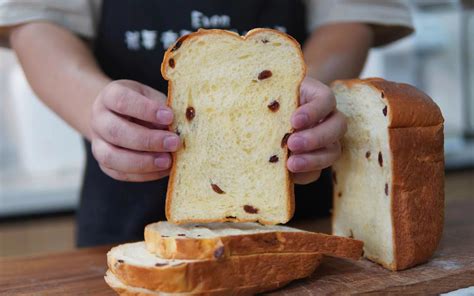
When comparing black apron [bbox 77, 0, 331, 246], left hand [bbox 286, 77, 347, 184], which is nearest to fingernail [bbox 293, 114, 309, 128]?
left hand [bbox 286, 77, 347, 184]

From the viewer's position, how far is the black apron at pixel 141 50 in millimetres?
1772

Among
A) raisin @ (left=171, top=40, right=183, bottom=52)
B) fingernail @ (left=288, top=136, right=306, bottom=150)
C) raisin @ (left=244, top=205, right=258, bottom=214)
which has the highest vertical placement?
raisin @ (left=171, top=40, right=183, bottom=52)

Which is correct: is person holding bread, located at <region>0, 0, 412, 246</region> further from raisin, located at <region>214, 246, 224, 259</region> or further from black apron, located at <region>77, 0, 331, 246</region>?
raisin, located at <region>214, 246, 224, 259</region>

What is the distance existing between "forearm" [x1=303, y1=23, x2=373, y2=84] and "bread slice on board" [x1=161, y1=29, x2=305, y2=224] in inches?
16.9

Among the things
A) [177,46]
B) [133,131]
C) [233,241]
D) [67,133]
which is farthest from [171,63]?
[67,133]

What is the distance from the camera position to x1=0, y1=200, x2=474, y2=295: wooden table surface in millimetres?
1234

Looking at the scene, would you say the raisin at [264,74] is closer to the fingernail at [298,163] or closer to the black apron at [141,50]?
the fingernail at [298,163]

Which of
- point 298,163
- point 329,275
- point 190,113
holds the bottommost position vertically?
point 329,275

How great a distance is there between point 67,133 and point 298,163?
2.20 m

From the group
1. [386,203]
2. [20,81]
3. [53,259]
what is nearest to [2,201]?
[20,81]

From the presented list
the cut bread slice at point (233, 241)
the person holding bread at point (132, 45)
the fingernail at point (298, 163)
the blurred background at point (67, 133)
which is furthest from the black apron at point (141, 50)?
the blurred background at point (67, 133)

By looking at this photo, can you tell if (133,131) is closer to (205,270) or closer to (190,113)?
(190,113)

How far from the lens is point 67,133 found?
3.24 metres

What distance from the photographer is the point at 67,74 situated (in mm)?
1564
